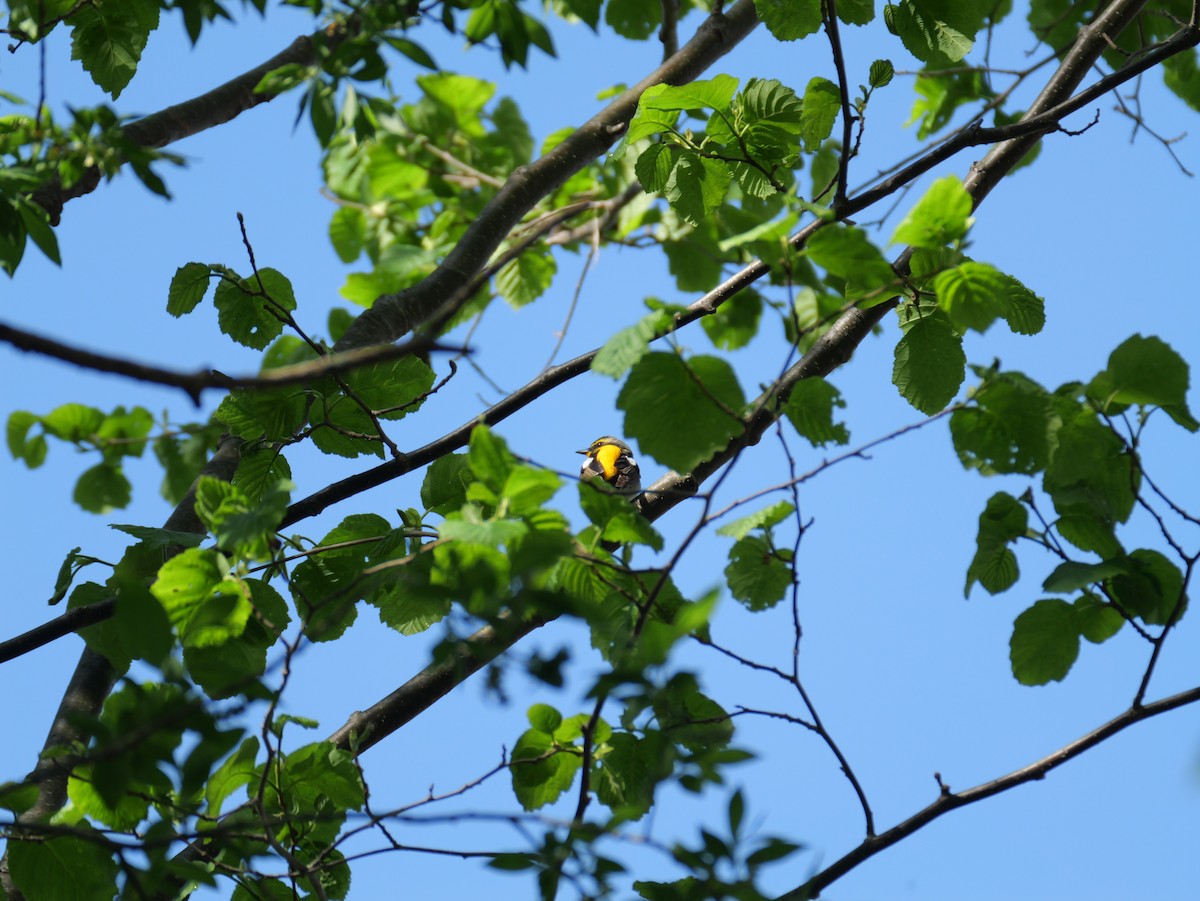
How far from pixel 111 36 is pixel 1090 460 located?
3015 mm

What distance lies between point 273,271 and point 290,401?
1.61 ft

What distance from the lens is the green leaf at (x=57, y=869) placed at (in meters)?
2.27

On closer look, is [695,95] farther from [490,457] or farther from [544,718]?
[544,718]

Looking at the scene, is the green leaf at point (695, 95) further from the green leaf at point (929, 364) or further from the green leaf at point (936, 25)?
the green leaf at point (929, 364)

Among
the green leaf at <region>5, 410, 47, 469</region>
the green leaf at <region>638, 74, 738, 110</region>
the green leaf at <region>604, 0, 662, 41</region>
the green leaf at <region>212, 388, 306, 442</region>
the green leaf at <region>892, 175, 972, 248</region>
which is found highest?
the green leaf at <region>604, 0, 662, 41</region>

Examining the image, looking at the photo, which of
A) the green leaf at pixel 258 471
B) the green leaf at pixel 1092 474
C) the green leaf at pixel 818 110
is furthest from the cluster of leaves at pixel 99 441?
the green leaf at pixel 1092 474

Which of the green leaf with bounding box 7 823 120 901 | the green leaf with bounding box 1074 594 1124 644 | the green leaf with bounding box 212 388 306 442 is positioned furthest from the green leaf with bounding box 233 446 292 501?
the green leaf with bounding box 1074 594 1124 644

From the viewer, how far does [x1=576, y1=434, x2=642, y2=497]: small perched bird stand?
7743mm

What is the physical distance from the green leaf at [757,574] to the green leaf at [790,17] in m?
1.55

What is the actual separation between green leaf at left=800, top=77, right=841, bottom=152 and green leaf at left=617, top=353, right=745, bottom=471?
3.96ft

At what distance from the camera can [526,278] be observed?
6.08 meters

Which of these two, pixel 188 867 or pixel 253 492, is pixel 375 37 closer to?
pixel 253 492

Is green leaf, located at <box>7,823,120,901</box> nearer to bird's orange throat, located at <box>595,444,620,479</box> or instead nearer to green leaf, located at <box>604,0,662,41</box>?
green leaf, located at <box>604,0,662,41</box>

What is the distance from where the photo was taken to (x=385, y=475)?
3117mm
